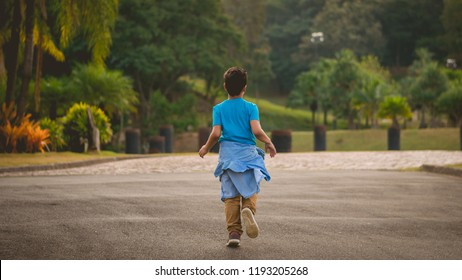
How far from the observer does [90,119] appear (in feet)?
84.0

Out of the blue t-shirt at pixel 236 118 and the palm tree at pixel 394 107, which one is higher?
the palm tree at pixel 394 107

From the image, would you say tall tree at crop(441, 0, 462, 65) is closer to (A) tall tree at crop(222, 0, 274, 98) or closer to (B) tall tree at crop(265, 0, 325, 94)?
(B) tall tree at crop(265, 0, 325, 94)

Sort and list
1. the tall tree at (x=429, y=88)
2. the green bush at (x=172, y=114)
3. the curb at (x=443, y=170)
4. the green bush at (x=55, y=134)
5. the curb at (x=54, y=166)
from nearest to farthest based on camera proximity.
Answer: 1. the curb at (x=443, y=170)
2. the curb at (x=54, y=166)
3. the green bush at (x=55, y=134)
4. the green bush at (x=172, y=114)
5. the tall tree at (x=429, y=88)

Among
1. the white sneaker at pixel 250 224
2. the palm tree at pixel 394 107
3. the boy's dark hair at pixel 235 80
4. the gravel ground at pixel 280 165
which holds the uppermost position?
the palm tree at pixel 394 107

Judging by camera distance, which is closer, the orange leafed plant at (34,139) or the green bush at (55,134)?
the orange leafed plant at (34,139)

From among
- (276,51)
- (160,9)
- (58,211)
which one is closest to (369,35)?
(276,51)

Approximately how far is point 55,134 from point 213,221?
1739 cm

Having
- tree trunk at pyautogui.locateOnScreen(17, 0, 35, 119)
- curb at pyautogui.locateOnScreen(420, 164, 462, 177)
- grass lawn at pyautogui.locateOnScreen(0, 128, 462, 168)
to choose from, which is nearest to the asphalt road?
curb at pyautogui.locateOnScreen(420, 164, 462, 177)

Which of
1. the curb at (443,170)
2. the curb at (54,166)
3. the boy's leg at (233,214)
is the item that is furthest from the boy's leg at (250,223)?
the curb at (54,166)

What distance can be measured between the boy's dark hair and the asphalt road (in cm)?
130

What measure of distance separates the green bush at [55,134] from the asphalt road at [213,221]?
1099 centimetres

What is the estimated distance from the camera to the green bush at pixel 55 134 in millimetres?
24938

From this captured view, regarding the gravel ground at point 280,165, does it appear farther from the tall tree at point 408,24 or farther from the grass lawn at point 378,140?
the tall tree at point 408,24

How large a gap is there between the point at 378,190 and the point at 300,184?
168 cm
